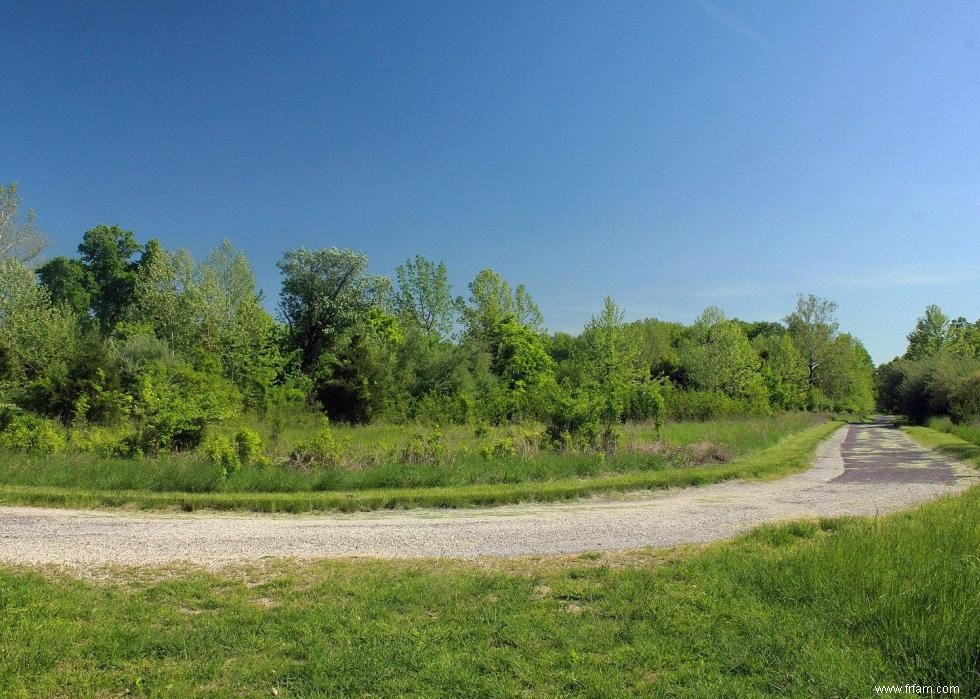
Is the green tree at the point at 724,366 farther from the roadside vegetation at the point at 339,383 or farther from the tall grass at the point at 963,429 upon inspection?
the tall grass at the point at 963,429

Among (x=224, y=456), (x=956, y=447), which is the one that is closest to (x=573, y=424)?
(x=224, y=456)

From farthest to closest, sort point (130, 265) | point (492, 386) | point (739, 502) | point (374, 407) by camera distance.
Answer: point (130, 265), point (492, 386), point (374, 407), point (739, 502)

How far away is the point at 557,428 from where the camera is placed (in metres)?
20.6

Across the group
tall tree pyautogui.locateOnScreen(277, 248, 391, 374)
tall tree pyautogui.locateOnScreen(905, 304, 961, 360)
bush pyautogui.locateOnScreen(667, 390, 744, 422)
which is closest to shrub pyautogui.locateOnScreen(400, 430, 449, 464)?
bush pyautogui.locateOnScreen(667, 390, 744, 422)

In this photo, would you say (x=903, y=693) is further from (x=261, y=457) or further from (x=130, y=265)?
(x=130, y=265)

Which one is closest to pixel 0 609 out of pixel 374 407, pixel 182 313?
pixel 374 407

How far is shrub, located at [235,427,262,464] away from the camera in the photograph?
16.5 m

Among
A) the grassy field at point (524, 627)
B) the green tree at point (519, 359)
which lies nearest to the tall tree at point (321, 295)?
the green tree at point (519, 359)

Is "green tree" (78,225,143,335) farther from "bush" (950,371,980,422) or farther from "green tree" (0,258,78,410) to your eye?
"bush" (950,371,980,422)

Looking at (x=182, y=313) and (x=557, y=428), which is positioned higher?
(x=182, y=313)

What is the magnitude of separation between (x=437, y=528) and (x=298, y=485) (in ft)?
19.3

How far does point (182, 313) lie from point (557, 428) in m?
33.8

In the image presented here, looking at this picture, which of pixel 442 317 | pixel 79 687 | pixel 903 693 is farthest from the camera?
pixel 442 317

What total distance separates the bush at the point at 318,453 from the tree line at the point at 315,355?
130 inches
